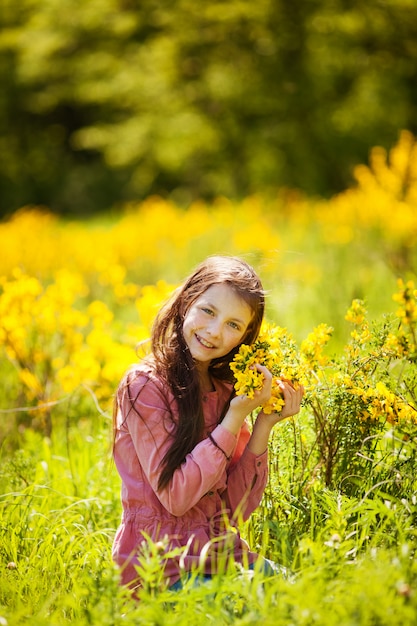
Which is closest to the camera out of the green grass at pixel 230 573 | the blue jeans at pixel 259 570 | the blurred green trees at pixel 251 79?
the green grass at pixel 230 573

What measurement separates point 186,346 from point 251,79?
9074mm

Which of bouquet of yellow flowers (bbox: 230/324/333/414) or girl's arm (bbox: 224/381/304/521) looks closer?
bouquet of yellow flowers (bbox: 230/324/333/414)

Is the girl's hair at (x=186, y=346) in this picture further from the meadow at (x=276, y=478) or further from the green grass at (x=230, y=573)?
the green grass at (x=230, y=573)

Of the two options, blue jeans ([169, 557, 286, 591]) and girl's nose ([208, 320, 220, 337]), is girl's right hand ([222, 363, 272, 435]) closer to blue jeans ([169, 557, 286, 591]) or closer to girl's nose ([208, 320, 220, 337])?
girl's nose ([208, 320, 220, 337])

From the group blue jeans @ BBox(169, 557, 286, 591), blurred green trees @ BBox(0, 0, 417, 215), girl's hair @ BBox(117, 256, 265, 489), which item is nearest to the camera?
blue jeans @ BBox(169, 557, 286, 591)

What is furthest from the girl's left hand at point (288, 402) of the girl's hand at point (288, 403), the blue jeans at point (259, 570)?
A: the blue jeans at point (259, 570)

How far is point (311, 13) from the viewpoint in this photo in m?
9.79

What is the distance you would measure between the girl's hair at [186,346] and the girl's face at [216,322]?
0.03m

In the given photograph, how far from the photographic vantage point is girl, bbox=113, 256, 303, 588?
1.81 meters

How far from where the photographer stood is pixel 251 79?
33.9 feet

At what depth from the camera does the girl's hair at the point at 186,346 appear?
6.13 ft

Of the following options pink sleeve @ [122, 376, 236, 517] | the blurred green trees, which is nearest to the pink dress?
pink sleeve @ [122, 376, 236, 517]

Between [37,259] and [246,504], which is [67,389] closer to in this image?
[246,504]

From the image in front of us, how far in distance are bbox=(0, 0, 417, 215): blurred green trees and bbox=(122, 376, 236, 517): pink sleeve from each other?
27.1 feet
